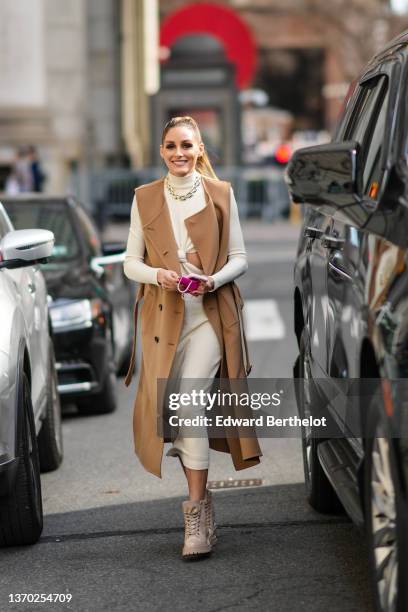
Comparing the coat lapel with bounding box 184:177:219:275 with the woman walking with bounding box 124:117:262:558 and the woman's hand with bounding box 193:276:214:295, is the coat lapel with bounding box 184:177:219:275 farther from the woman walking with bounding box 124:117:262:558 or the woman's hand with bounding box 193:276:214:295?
the woman's hand with bounding box 193:276:214:295

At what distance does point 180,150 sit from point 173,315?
68 cm

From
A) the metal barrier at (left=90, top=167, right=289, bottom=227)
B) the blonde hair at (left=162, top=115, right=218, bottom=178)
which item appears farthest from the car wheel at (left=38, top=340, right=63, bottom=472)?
the metal barrier at (left=90, top=167, right=289, bottom=227)

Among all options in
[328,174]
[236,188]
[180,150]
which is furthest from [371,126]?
[236,188]

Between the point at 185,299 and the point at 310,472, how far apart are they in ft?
3.85

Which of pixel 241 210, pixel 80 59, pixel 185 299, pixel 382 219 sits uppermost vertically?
pixel 382 219

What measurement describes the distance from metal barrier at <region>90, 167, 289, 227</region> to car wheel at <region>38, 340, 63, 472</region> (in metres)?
24.0

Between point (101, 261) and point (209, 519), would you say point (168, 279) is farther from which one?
point (101, 261)

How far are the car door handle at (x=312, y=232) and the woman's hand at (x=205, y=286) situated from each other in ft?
1.88

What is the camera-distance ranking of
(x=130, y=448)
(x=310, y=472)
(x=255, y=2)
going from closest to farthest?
1. (x=310, y=472)
2. (x=130, y=448)
3. (x=255, y=2)

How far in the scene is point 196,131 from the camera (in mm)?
6270

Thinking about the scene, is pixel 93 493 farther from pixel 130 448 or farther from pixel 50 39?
pixel 50 39

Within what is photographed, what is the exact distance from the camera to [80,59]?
33156mm

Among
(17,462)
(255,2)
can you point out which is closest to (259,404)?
(17,462)

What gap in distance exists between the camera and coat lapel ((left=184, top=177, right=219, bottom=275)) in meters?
6.17
